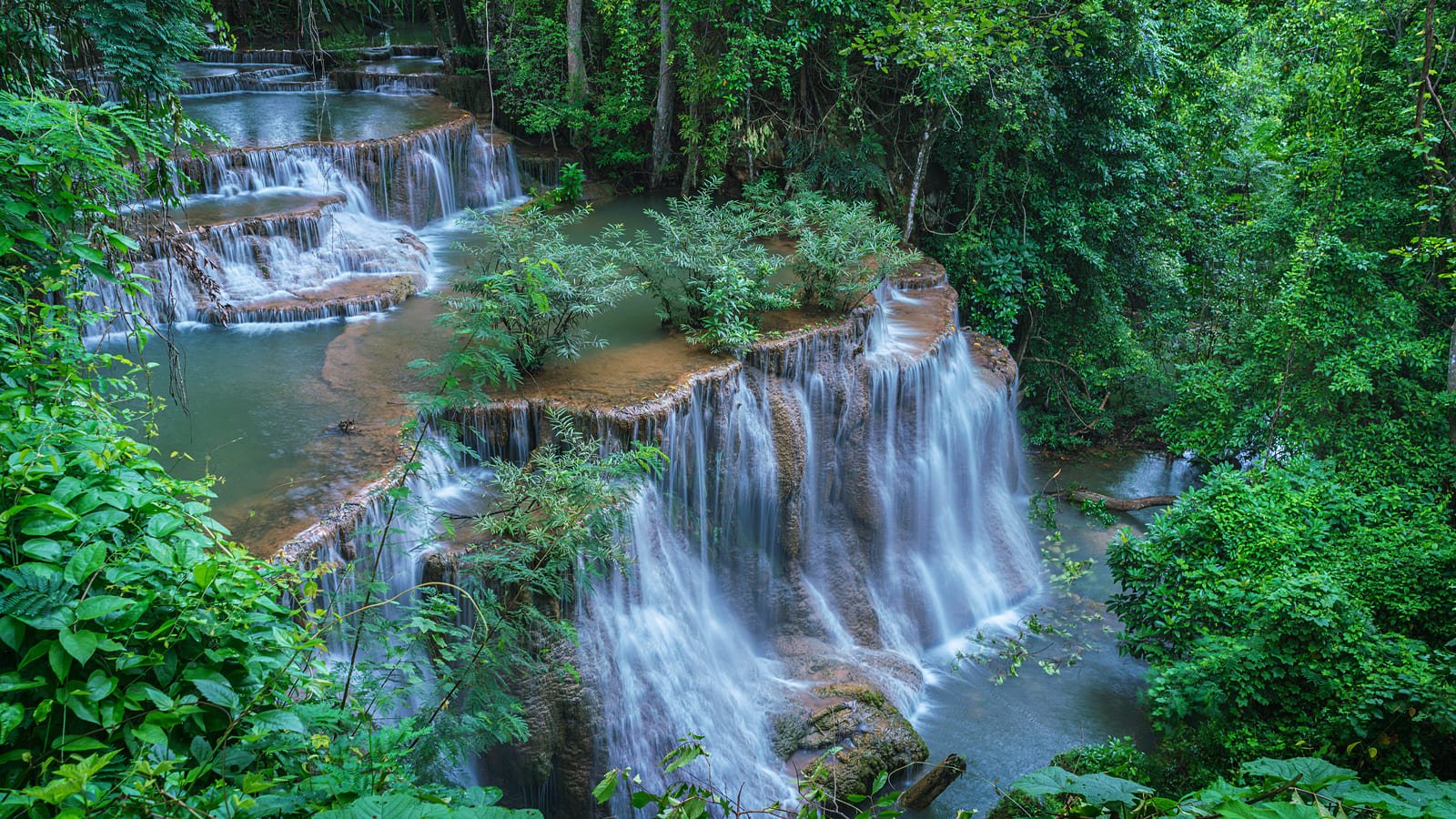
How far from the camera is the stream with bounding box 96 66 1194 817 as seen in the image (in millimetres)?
6824

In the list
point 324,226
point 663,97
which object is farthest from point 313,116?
point 663,97

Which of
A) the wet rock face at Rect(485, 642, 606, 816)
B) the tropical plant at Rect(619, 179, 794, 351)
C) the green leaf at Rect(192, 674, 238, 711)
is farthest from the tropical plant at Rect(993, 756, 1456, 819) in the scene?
the tropical plant at Rect(619, 179, 794, 351)

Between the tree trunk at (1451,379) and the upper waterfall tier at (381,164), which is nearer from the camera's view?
the tree trunk at (1451,379)

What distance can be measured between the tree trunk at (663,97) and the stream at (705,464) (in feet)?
8.43

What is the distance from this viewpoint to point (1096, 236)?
12367 millimetres

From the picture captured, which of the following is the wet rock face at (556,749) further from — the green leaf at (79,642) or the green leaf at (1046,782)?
the green leaf at (1046,782)

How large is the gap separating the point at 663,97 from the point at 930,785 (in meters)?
9.82

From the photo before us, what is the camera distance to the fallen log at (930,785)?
719cm

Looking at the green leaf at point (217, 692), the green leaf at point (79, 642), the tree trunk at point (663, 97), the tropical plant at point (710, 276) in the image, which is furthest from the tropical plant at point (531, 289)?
the tree trunk at point (663, 97)

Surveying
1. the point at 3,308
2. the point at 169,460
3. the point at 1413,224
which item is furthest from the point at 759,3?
the point at 3,308

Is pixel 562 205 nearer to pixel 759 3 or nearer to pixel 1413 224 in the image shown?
pixel 759 3

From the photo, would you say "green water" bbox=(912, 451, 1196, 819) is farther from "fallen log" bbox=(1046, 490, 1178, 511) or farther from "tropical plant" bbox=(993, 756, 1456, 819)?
"tropical plant" bbox=(993, 756, 1456, 819)

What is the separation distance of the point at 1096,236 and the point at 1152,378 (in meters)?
2.22

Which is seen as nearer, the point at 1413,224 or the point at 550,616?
the point at 550,616
